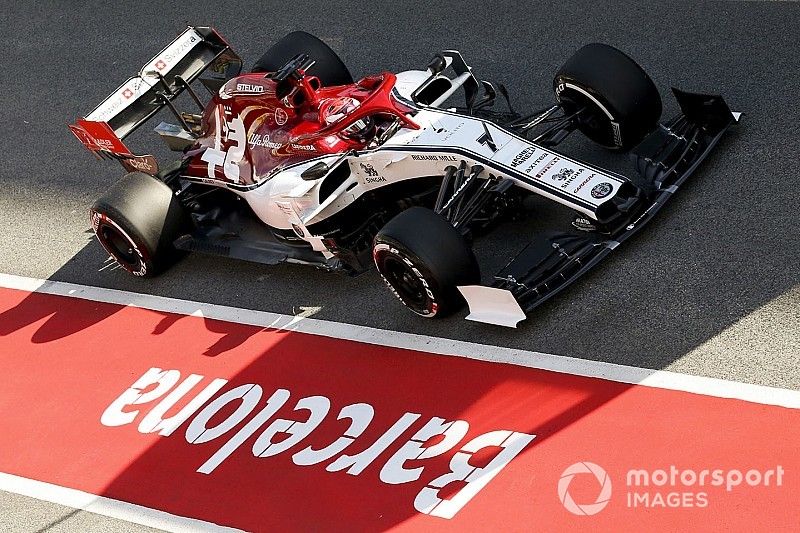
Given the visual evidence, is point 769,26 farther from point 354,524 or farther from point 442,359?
point 354,524

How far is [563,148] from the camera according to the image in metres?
8.40

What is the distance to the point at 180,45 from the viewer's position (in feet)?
29.2

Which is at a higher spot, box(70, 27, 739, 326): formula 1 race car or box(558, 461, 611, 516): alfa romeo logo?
box(70, 27, 739, 326): formula 1 race car

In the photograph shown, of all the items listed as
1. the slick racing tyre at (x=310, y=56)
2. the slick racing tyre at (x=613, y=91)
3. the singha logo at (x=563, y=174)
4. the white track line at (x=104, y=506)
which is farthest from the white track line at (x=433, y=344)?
the slick racing tyre at (x=310, y=56)

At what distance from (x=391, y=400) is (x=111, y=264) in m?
3.39

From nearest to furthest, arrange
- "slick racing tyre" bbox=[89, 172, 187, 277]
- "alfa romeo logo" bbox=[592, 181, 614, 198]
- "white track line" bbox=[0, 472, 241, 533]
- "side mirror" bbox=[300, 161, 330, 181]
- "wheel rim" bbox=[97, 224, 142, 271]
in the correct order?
"white track line" bbox=[0, 472, 241, 533] → "alfa romeo logo" bbox=[592, 181, 614, 198] → "side mirror" bbox=[300, 161, 330, 181] → "slick racing tyre" bbox=[89, 172, 187, 277] → "wheel rim" bbox=[97, 224, 142, 271]

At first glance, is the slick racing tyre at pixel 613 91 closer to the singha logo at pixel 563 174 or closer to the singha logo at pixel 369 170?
the singha logo at pixel 563 174

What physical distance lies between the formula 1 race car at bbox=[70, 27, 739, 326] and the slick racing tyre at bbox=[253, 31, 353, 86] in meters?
0.01

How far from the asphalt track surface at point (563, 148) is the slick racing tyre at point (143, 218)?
0.31 metres

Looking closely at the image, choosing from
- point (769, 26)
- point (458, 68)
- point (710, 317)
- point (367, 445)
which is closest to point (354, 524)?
point (367, 445)

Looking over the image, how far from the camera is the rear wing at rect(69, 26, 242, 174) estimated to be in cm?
862

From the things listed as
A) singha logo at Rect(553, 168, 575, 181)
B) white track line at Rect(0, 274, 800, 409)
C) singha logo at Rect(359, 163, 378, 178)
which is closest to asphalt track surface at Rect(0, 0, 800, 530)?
white track line at Rect(0, 274, 800, 409)

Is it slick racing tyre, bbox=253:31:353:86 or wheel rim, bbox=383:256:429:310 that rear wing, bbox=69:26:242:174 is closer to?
slick racing tyre, bbox=253:31:353:86

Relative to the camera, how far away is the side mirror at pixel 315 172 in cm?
761
